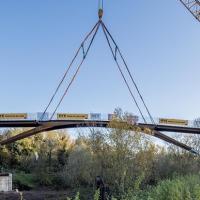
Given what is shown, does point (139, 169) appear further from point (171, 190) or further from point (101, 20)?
point (171, 190)

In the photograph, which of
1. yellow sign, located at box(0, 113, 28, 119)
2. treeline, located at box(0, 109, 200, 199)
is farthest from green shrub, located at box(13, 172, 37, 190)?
yellow sign, located at box(0, 113, 28, 119)

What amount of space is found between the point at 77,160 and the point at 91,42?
37.1 ft

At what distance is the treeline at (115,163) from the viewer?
957 inches

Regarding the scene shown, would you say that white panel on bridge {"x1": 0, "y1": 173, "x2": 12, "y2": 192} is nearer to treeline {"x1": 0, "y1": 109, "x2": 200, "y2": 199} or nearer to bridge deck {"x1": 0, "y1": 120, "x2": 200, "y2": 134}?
treeline {"x1": 0, "y1": 109, "x2": 200, "y2": 199}

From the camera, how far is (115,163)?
81.7 ft

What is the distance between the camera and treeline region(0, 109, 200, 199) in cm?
2431

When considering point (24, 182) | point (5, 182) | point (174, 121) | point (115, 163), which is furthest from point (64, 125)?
point (115, 163)

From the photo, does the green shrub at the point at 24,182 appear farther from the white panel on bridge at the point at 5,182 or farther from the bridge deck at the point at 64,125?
the bridge deck at the point at 64,125

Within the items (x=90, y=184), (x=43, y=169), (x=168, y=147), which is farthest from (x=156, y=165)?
(x=43, y=169)

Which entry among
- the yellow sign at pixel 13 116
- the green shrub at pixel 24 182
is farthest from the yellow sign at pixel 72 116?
the green shrub at pixel 24 182

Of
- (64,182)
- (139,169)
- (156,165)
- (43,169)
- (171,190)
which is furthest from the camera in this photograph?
(43,169)

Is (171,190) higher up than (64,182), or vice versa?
(171,190)

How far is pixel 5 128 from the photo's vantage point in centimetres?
6081

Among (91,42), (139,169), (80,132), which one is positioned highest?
(91,42)
